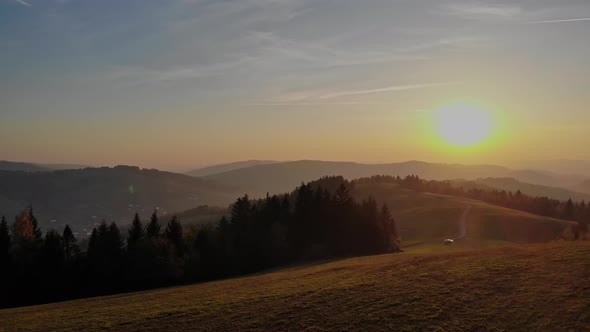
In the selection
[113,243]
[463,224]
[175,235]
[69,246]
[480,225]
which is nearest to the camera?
[113,243]

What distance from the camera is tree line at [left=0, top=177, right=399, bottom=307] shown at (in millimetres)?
67562

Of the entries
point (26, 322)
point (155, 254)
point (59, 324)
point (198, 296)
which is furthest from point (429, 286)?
point (155, 254)

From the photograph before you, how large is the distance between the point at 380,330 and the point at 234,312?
11.1m

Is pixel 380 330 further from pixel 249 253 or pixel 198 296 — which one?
pixel 249 253

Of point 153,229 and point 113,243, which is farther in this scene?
point 153,229

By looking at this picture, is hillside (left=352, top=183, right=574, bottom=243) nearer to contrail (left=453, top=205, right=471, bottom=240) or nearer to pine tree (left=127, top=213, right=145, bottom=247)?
contrail (left=453, top=205, right=471, bottom=240)

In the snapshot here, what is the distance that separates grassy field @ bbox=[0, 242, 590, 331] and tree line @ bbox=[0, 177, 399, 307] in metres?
28.6

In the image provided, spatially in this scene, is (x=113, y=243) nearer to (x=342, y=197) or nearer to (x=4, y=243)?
(x=4, y=243)

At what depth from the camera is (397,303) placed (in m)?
27.6

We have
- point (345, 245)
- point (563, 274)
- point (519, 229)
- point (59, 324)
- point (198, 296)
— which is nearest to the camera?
point (563, 274)

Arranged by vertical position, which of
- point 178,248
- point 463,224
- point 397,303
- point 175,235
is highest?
point 175,235

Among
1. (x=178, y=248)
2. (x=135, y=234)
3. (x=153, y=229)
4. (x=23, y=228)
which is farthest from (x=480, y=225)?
(x=23, y=228)

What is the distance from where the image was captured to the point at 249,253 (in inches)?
3073

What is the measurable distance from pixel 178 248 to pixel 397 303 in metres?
56.1
